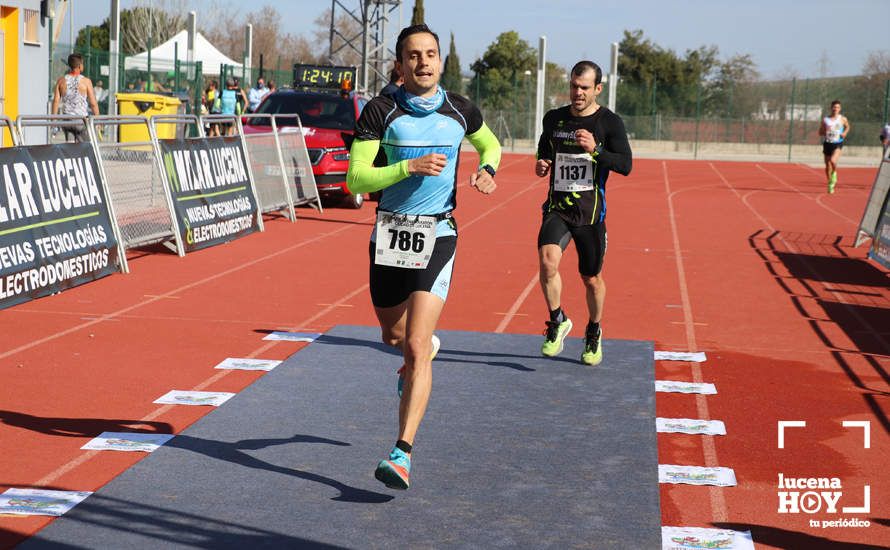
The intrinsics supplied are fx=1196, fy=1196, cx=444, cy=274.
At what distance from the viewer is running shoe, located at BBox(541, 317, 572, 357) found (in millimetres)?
9094

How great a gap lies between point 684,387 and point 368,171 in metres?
3.45

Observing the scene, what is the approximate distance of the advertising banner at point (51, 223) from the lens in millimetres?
10414

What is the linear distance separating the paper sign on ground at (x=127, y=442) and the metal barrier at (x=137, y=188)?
640 centimetres

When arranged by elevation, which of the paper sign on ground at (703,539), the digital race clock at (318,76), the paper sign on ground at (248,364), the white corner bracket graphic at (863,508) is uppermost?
the digital race clock at (318,76)

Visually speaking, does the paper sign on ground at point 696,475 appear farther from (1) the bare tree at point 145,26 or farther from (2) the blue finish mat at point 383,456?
(1) the bare tree at point 145,26

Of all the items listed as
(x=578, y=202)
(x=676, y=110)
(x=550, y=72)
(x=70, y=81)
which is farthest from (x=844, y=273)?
(x=550, y=72)

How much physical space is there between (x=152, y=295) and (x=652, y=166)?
3130 cm

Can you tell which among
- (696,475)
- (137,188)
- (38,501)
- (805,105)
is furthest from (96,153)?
(805,105)

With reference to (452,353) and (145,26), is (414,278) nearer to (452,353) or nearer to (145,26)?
(452,353)

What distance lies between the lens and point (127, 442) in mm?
6461

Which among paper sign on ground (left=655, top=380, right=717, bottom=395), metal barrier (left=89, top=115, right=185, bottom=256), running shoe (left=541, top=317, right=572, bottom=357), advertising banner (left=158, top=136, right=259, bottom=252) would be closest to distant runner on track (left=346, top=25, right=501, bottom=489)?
paper sign on ground (left=655, top=380, right=717, bottom=395)

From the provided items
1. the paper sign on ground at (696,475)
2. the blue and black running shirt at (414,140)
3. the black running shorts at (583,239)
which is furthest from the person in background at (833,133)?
the blue and black running shirt at (414,140)

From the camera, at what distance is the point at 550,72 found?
260 feet

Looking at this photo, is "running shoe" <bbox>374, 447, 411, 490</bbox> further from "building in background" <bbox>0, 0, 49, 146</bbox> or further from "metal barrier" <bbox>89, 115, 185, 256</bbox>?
"building in background" <bbox>0, 0, 49, 146</bbox>
